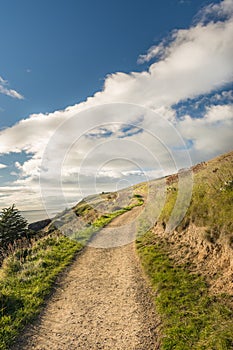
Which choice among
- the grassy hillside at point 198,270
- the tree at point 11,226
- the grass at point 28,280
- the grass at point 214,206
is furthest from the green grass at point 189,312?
the tree at point 11,226

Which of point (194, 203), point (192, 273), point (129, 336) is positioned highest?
point (194, 203)

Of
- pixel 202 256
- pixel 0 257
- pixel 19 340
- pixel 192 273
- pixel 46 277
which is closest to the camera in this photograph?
pixel 19 340

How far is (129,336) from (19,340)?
3823mm

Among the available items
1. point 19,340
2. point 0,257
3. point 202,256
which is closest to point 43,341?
point 19,340

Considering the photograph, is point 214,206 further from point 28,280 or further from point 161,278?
point 28,280

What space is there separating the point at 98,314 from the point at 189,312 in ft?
12.1

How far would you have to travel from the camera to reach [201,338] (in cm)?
839

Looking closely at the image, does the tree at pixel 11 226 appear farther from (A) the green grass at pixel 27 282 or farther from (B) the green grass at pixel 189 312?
(B) the green grass at pixel 189 312

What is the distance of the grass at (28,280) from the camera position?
10031 millimetres

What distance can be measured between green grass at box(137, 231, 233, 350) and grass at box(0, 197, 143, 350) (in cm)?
527

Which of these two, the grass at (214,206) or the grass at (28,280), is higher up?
the grass at (214,206)

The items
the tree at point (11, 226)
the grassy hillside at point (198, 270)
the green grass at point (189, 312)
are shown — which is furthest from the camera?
the tree at point (11, 226)

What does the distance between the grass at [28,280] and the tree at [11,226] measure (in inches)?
774

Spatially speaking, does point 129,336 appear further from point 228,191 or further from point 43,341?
point 228,191
